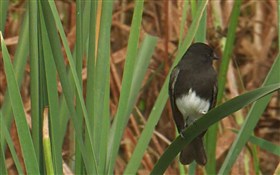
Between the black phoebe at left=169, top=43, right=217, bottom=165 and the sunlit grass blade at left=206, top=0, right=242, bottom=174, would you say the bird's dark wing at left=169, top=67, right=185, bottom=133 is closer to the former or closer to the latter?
the black phoebe at left=169, top=43, right=217, bottom=165

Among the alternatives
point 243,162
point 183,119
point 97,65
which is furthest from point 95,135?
point 243,162

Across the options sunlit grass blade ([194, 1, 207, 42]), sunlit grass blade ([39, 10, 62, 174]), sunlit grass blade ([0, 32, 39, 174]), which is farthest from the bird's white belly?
sunlit grass blade ([0, 32, 39, 174])

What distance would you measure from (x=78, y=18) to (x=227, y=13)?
5.81 feet

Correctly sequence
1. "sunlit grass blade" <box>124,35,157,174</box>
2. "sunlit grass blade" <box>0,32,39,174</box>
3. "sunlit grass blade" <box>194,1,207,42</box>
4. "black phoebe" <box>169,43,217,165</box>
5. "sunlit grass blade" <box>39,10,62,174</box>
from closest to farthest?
1. "sunlit grass blade" <box>0,32,39,174</box>
2. "sunlit grass blade" <box>39,10,62,174</box>
3. "sunlit grass blade" <box>194,1,207,42</box>
4. "sunlit grass blade" <box>124,35,157,174</box>
5. "black phoebe" <box>169,43,217,165</box>

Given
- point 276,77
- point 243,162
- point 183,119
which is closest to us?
point 276,77

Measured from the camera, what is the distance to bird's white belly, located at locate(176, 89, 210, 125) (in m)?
2.65

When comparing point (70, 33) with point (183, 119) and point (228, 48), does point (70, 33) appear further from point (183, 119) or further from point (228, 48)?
point (228, 48)

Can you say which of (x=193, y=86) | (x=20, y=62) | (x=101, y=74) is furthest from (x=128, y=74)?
(x=193, y=86)

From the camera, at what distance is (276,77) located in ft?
6.85

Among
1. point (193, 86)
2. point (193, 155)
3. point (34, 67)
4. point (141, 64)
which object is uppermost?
point (34, 67)

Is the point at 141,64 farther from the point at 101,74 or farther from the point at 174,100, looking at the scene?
the point at 101,74

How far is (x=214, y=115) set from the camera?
5.82ft

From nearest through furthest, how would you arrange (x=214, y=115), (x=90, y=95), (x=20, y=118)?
(x=214, y=115)
(x=20, y=118)
(x=90, y=95)

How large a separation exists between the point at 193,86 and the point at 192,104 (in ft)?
0.20
